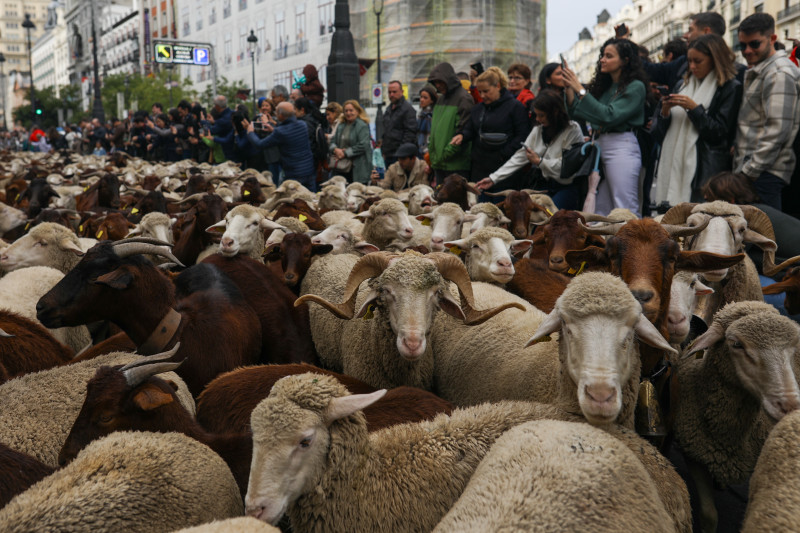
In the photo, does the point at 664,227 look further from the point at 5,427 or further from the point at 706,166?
the point at 5,427

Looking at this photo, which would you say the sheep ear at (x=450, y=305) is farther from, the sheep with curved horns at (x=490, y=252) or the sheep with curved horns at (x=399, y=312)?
the sheep with curved horns at (x=490, y=252)

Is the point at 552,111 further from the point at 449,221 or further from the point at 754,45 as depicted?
the point at 754,45

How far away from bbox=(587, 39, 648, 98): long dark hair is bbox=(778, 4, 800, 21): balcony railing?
4615cm

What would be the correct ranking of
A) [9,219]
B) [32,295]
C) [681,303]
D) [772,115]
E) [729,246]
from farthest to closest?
[9,219] < [772,115] < [32,295] < [729,246] < [681,303]

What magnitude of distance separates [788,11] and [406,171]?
4485 cm

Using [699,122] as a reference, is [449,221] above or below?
below

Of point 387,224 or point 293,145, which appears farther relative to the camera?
point 293,145

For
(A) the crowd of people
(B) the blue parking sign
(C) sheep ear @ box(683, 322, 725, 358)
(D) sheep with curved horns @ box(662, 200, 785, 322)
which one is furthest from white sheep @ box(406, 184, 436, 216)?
(B) the blue parking sign

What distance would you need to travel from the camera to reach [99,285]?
354 centimetres

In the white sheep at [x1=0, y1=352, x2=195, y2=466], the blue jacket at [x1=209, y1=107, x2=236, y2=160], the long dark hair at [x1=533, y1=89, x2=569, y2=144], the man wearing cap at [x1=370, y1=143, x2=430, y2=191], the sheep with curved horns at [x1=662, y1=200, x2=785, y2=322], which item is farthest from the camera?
the blue jacket at [x1=209, y1=107, x2=236, y2=160]

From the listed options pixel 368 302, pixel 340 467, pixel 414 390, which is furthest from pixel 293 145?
pixel 340 467

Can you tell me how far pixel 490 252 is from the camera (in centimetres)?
496

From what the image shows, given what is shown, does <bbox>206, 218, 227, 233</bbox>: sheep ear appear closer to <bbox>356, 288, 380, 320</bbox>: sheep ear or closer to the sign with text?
<bbox>356, 288, 380, 320</bbox>: sheep ear

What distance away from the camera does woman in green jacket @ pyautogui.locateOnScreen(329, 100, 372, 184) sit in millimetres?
10383
